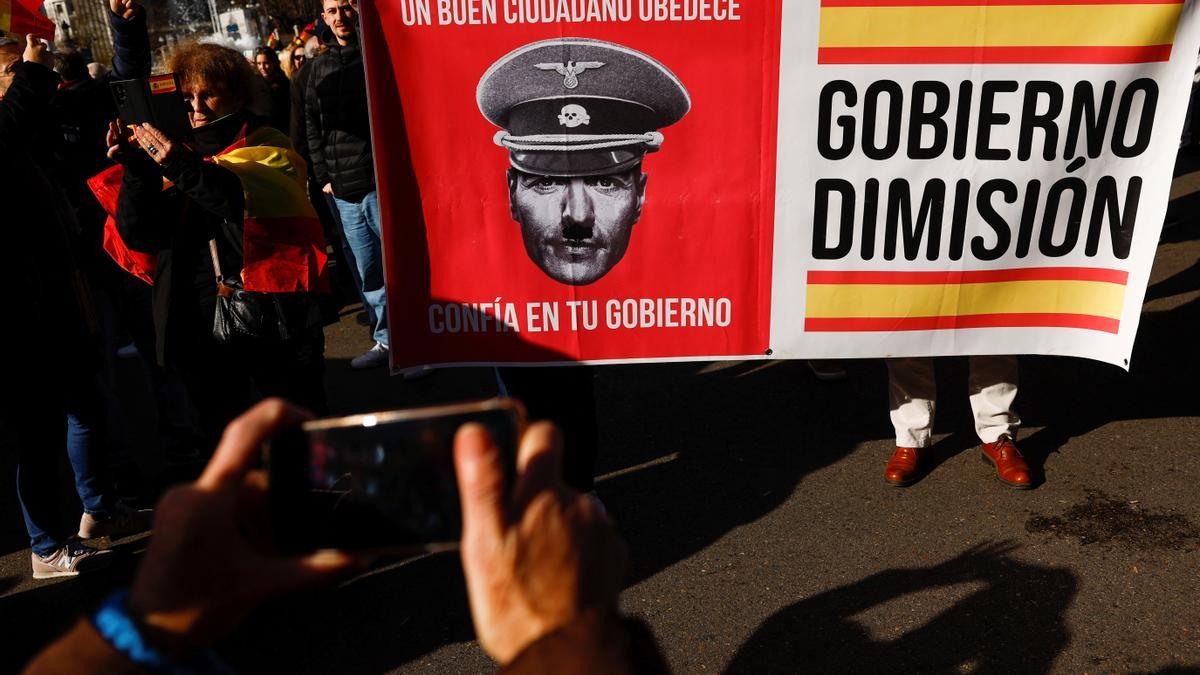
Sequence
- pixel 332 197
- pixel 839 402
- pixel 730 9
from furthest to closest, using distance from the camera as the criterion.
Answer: pixel 332 197 < pixel 839 402 < pixel 730 9

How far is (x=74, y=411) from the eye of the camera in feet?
11.5

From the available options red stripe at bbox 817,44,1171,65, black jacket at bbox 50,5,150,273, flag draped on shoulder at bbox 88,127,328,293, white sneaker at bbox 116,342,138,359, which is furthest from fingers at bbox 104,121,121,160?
white sneaker at bbox 116,342,138,359

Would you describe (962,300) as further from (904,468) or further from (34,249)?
(34,249)

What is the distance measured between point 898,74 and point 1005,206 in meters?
0.60

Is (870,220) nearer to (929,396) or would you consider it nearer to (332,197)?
(929,396)

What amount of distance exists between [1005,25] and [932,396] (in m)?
1.46

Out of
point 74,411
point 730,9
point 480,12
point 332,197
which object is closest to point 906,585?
point 730,9

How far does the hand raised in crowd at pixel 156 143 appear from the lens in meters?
2.93

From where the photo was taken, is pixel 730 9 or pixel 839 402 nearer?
pixel 730 9

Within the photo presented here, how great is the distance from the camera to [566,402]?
351cm

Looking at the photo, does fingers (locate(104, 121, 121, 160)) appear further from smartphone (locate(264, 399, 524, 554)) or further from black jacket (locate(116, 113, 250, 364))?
smartphone (locate(264, 399, 524, 554))

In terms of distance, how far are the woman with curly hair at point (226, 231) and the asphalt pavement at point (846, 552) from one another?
0.84m

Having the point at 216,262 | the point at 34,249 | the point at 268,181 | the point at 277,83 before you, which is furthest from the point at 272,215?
the point at 277,83

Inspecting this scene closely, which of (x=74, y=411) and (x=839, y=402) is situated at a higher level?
(x=74, y=411)
